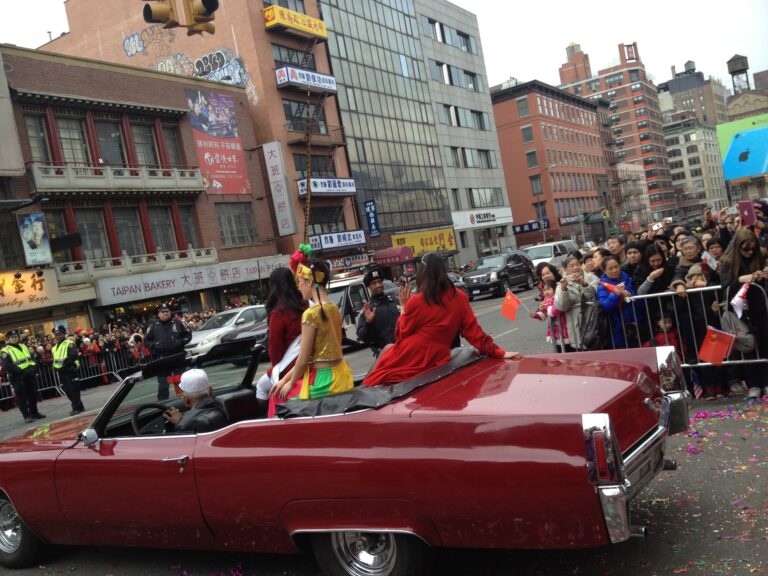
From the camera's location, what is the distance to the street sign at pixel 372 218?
46.9 m

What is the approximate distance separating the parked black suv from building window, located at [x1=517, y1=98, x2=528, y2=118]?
54867mm

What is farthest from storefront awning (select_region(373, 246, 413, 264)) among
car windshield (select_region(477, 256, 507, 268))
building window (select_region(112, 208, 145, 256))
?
car windshield (select_region(477, 256, 507, 268))

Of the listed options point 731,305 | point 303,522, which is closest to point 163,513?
point 303,522

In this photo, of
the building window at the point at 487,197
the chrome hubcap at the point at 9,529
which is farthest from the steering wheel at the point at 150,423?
the building window at the point at 487,197

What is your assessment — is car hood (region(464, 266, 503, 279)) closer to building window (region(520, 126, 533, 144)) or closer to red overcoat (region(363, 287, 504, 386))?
red overcoat (region(363, 287, 504, 386))

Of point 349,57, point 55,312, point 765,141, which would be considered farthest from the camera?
point 349,57

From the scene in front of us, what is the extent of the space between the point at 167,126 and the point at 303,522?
34245 mm

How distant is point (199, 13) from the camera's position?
20.0 feet

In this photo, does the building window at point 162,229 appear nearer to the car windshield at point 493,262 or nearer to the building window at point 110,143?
the building window at point 110,143

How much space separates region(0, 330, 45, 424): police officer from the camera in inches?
547

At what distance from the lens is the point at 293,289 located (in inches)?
199

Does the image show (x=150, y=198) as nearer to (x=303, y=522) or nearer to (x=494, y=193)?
(x=303, y=522)

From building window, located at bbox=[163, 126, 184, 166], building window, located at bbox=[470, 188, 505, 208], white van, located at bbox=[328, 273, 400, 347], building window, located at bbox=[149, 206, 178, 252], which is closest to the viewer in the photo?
white van, located at bbox=[328, 273, 400, 347]

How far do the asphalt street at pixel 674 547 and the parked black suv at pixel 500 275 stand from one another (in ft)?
68.2
